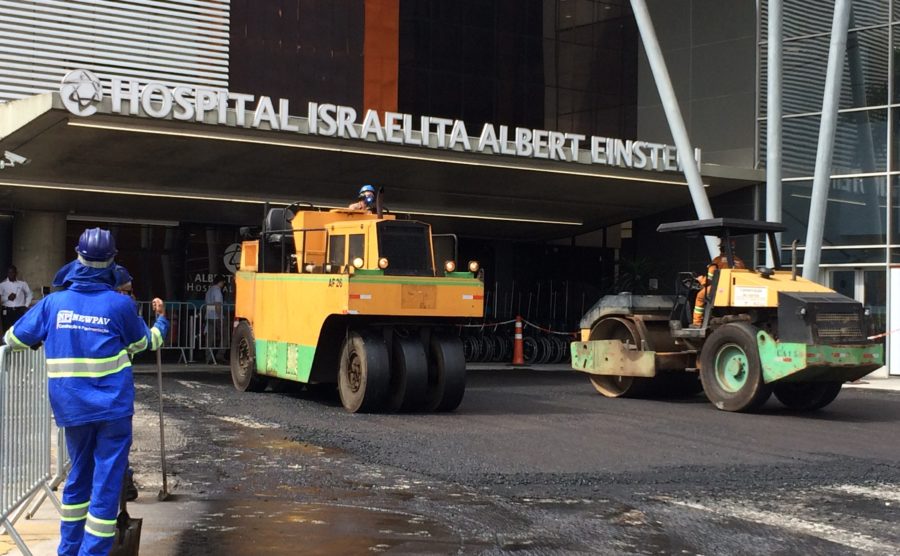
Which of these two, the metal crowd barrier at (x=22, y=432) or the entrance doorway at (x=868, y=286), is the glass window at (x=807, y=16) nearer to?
the entrance doorway at (x=868, y=286)

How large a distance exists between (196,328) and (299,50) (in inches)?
272

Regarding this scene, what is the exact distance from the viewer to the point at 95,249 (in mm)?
5746

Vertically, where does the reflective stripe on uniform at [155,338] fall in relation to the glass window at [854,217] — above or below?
below

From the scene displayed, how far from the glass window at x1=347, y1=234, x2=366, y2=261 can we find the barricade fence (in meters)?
9.65

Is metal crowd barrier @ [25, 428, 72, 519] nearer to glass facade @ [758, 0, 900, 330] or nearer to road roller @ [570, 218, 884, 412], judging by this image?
road roller @ [570, 218, 884, 412]

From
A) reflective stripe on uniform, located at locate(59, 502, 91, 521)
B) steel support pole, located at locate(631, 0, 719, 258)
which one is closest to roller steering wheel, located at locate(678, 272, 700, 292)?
steel support pole, located at locate(631, 0, 719, 258)

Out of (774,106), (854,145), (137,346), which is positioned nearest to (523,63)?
(854,145)

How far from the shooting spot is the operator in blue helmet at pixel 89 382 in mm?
5590

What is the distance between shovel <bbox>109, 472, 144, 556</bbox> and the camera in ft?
19.3

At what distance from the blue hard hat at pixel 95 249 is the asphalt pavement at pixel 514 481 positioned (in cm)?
180

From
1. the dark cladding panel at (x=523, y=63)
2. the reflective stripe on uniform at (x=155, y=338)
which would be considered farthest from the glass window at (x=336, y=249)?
the dark cladding panel at (x=523, y=63)

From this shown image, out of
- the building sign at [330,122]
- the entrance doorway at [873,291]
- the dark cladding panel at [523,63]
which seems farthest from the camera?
the dark cladding panel at [523,63]

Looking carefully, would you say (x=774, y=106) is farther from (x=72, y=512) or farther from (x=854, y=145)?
(x=72, y=512)

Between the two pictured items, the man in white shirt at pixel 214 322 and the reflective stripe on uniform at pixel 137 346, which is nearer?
the reflective stripe on uniform at pixel 137 346
